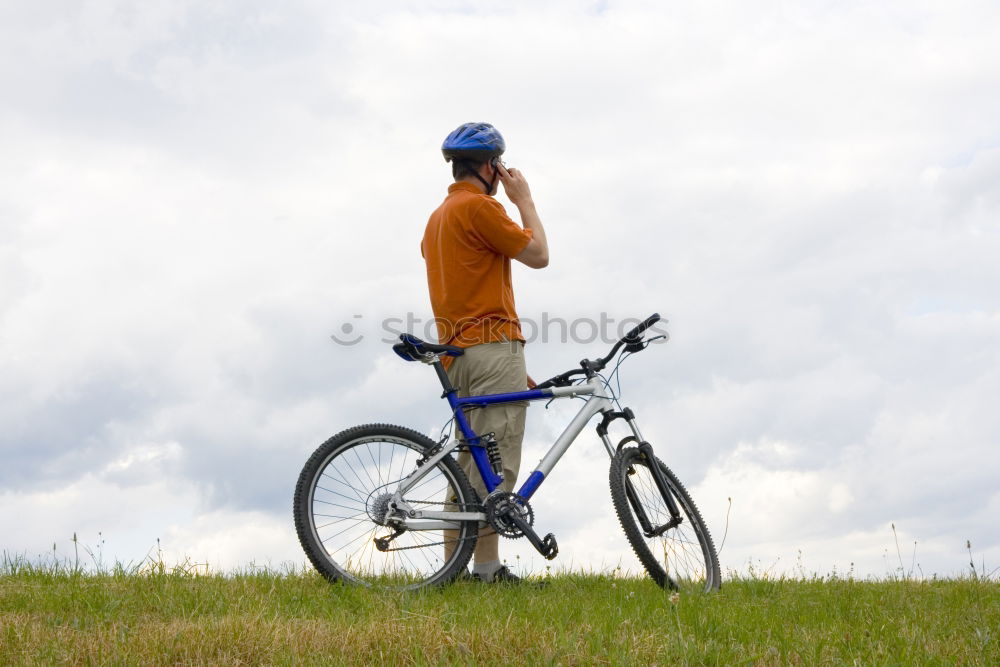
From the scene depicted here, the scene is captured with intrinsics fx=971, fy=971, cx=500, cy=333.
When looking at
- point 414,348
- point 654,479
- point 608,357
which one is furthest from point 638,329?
point 414,348

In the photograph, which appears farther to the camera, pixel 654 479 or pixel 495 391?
pixel 654 479

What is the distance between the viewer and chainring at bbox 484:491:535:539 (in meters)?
6.64

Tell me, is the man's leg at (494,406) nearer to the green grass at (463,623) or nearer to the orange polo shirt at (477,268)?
the orange polo shirt at (477,268)

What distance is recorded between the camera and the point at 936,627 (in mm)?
6059

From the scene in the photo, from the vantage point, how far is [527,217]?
714 cm

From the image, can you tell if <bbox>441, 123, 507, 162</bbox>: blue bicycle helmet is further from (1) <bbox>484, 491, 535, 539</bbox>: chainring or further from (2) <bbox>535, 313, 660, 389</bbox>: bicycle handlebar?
(1) <bbox>484, 491, 535, 539</bbox>: chainring

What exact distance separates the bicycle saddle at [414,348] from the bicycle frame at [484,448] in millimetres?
312

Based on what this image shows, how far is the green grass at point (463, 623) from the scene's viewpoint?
4.76m

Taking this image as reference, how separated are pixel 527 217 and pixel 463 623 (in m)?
3.11

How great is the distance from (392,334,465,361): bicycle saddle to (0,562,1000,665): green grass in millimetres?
1575

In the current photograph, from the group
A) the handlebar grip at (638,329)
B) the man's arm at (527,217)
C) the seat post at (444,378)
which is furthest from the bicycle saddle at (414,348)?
the handlebar grip at (638,329)

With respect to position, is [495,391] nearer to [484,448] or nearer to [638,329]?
[484,448]

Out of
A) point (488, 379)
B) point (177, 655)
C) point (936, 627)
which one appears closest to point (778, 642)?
point (936, 627)

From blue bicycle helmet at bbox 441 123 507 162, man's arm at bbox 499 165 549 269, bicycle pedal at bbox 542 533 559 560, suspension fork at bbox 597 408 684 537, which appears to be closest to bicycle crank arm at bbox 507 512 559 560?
bicycle pedal at bbox 542 533 559 560
